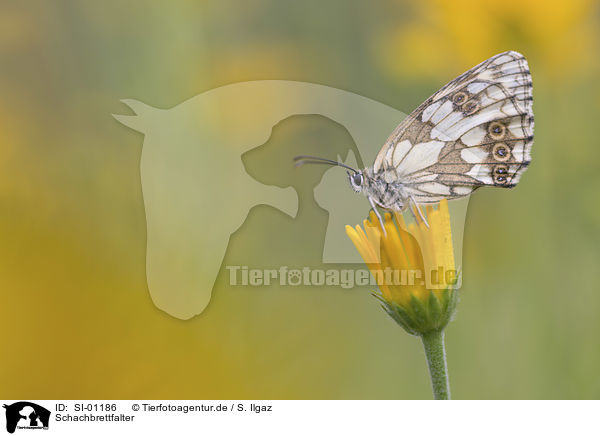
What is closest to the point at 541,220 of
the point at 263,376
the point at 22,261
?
the point at 263,376

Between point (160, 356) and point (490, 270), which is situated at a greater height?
point (490, 270)

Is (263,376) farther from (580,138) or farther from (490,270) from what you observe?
(580,138)

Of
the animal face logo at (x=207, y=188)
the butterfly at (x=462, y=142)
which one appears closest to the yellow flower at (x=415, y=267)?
the butterfly at (x=462, y=142)

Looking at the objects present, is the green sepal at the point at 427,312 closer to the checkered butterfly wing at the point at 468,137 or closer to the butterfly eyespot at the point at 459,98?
the checkered butterfly wing at the point at 468,137
